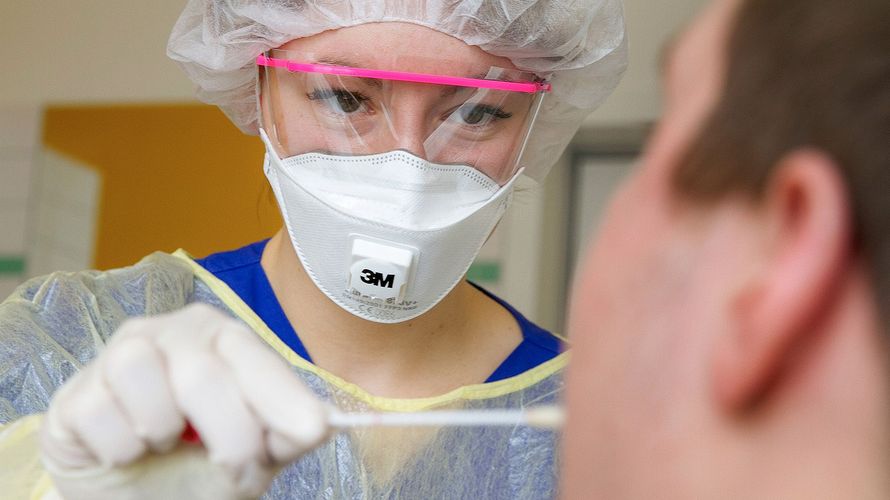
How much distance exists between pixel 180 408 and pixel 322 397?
0.57 m

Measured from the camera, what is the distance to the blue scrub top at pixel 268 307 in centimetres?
143

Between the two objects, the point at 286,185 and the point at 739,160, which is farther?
the point at 286,185

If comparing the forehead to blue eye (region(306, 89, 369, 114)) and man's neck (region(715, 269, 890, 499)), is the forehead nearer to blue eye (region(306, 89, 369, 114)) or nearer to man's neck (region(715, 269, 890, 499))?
blue eye (region(306, 89, 369, 114))

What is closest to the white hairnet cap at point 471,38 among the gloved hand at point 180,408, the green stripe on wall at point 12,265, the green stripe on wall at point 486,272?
the gloved hand at point 180,408

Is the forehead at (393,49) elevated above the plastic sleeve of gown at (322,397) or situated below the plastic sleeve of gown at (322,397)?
above

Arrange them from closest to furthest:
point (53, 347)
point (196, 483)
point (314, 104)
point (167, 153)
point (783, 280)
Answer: point (783, 280), point (196, 483), point (53, 347), point (314, 104), point (167, 153)

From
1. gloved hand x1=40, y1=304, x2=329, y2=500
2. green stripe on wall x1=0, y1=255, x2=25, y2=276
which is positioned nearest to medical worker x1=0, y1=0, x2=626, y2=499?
gloved hand x1=40, y1=304, x2=329, y2=500

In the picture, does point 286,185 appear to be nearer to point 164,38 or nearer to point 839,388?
point 839,388

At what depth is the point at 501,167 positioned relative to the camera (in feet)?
4.69

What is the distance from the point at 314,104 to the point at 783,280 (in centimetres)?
96

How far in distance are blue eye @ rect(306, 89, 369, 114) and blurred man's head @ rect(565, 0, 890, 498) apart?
776 millimetres

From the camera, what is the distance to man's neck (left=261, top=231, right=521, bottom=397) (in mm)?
1446

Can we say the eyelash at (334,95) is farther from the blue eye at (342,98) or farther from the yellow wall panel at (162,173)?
the yellow wall panel at (162,173)

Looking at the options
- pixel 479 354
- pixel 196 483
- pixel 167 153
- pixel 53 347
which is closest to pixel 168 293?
pixel 53 347
